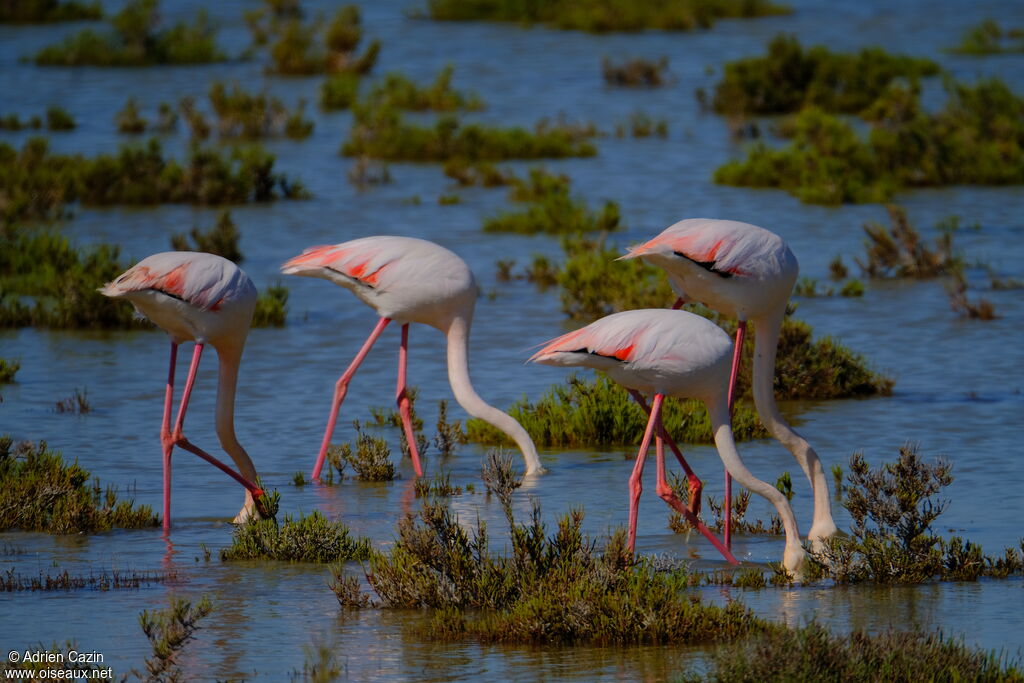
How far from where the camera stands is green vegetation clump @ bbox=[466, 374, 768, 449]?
1062 cm

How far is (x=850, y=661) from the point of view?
19.6ft

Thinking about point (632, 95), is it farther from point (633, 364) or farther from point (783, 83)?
point (633, 364)

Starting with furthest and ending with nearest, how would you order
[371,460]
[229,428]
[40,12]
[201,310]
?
[40,12] < [371,460] < [229,428] < [201,310]

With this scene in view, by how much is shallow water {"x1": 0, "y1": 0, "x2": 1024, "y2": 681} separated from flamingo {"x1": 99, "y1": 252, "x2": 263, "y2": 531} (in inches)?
Result: 14.0

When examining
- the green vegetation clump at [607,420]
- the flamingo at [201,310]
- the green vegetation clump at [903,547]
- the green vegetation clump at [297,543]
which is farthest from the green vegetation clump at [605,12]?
the green vegetation clump at [903,547]

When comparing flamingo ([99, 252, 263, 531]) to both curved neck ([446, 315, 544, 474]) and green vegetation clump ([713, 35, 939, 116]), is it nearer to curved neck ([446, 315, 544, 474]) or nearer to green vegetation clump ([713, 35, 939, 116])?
curved neck ([446, 315, 544, 474])

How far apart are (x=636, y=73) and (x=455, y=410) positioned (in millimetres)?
20094

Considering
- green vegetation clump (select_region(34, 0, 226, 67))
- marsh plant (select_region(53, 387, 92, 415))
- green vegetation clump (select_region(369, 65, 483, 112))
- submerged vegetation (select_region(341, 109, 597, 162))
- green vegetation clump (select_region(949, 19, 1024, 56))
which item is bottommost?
marsh plant (select_region(53, 387, 92, 415))

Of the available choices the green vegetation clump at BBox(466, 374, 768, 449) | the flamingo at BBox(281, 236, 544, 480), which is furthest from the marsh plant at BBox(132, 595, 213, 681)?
the green vegetation clump at BBox(466, 374, 768, 449)

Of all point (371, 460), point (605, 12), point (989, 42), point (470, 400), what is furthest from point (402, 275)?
point (605, 12)

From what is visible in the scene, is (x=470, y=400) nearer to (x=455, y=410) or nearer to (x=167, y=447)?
(x=167, y=447)

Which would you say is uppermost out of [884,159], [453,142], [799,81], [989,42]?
[989,42]

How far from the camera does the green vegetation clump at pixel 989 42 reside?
3312 cm

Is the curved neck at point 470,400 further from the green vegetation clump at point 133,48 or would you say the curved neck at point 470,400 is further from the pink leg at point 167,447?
the green vegetation clump at point 133,48
